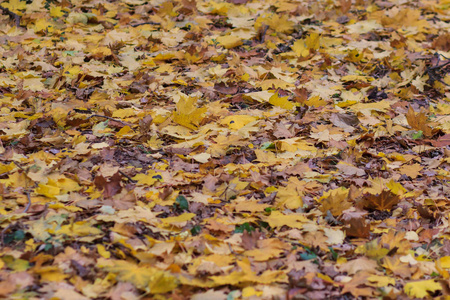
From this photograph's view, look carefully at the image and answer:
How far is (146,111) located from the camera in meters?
3.62

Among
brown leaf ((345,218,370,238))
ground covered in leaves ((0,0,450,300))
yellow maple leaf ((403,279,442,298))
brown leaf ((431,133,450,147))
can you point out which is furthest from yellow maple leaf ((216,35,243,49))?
yellow maple leaf ((403,279,442,298))

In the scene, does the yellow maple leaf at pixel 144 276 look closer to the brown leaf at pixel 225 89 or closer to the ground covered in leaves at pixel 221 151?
the ground covered in leaves at pixel 221 151

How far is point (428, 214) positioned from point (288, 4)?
3746 millimetres

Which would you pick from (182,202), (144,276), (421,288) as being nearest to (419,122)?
(421,288)

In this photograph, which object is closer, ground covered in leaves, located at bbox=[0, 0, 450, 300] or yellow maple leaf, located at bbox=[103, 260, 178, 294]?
yellow maple leaf, located at bbox=[103, 260, 178, 294]

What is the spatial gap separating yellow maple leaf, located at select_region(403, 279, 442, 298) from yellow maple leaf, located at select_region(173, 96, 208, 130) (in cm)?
190

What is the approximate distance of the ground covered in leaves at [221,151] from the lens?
82.4 inches

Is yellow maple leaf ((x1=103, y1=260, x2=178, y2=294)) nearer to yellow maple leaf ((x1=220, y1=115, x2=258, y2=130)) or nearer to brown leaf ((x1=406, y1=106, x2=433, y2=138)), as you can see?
yellow maple leaf ((x1=220, y1=115, x2=258, y2=130))

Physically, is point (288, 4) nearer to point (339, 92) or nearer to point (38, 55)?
point (339, 92)

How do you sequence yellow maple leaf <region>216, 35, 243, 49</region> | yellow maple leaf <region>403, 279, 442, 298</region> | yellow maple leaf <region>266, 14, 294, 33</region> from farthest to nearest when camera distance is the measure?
yellow maple leaf <region>266, 14, 294, 33</region> → yellow maple leaf <region>216, 35, 243, 49</region> → yellow maple leaf <region>403, 279, 442, 298</region>

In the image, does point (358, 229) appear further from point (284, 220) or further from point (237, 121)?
point (237, 121)

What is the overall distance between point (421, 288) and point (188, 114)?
199 centimetres

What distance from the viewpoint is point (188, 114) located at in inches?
135

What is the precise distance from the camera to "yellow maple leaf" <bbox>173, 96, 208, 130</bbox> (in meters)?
3.43
